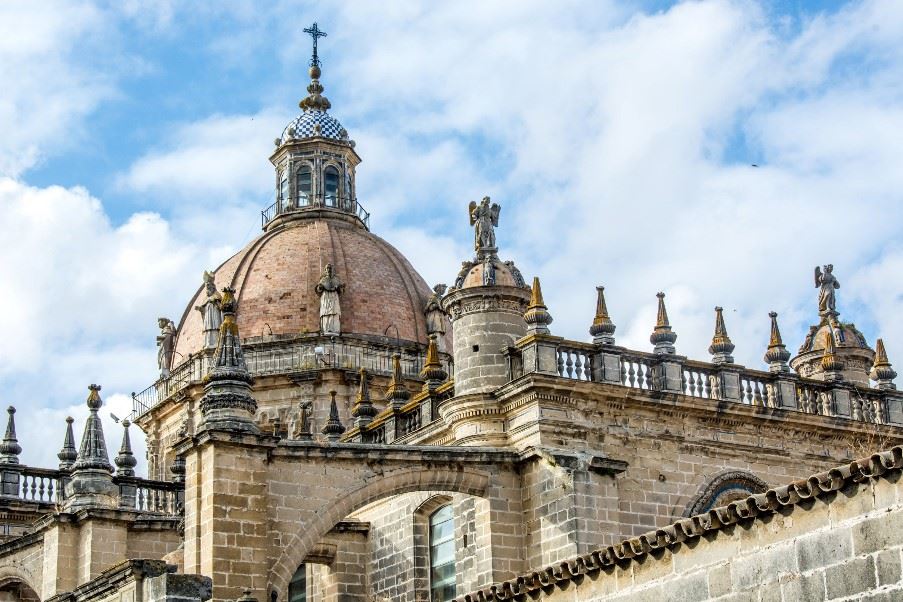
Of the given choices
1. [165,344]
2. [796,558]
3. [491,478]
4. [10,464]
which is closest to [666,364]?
[491,478]

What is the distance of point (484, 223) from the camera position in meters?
30.9

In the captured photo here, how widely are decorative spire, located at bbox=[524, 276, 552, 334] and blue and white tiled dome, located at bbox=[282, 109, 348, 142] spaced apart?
24.6 m

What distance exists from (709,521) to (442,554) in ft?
46.6

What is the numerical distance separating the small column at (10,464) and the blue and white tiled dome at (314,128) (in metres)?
15.4

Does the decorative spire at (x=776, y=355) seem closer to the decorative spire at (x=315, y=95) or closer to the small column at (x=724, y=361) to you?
the small column at (x=724, y=361)

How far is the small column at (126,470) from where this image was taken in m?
34.9

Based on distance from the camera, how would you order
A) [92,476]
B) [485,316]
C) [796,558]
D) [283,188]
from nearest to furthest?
[796,558], [485,316], [92,476], [283,188]

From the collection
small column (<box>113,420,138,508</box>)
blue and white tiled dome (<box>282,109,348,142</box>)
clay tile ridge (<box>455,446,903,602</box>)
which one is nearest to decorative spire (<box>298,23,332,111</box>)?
blue and white tiled dome (<box>282,109,348,142</box>)

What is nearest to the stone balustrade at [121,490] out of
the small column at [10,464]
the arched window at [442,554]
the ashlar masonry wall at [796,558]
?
the small column at [10,464]

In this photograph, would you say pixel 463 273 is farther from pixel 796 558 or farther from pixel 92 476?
pixel 796 558

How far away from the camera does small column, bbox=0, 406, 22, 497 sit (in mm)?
39250

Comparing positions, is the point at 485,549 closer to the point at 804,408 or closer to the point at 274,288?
the point at 804,408

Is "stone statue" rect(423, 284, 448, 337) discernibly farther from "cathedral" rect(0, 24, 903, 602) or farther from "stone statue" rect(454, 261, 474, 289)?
"stone statue" rect(454, 261, 474, 289)

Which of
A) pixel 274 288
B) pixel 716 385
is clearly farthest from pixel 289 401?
pixel 716 385
